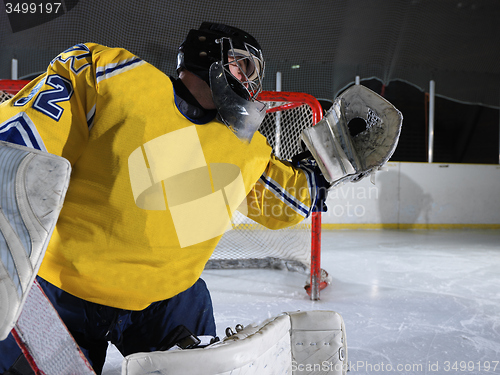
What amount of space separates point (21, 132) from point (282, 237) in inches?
125

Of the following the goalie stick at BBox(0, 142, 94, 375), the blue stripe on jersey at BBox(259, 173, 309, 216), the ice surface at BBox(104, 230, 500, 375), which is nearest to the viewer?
the goalie stick at BBox(0, 142, 94, 375)

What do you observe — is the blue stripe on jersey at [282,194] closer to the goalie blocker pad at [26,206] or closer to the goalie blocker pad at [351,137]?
the goalie blocker pad at [351,137]

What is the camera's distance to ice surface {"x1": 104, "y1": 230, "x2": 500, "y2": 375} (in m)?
1.56

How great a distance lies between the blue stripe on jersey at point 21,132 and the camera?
1.96ft

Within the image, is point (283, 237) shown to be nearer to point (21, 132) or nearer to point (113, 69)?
point (113, 69)

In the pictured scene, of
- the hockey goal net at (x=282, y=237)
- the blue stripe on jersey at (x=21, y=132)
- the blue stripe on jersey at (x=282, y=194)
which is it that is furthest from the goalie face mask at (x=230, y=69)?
the hockey goal net at (x=282, y=237)

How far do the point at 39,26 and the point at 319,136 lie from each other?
4078 millimetres

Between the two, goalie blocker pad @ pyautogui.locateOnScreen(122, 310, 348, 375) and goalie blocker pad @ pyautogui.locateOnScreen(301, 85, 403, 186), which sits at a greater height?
goalie blocker pad @ pyautogui.locateOnScreen(301, 85, 403, 186)

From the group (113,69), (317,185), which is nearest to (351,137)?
(317,185)

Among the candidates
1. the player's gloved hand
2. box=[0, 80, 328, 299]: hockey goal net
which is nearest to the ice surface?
box=[0, 80, 328, 299]: hockey goal net

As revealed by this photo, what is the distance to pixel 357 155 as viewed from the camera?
113 centimetres

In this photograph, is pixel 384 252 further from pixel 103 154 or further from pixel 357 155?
pixel 103 154

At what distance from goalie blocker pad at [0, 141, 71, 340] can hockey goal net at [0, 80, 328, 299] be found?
2.06 m

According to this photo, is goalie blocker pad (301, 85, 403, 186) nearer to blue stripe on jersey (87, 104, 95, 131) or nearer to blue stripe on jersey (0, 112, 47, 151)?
blue stripe on jersey (87, 104, 95, 131)
